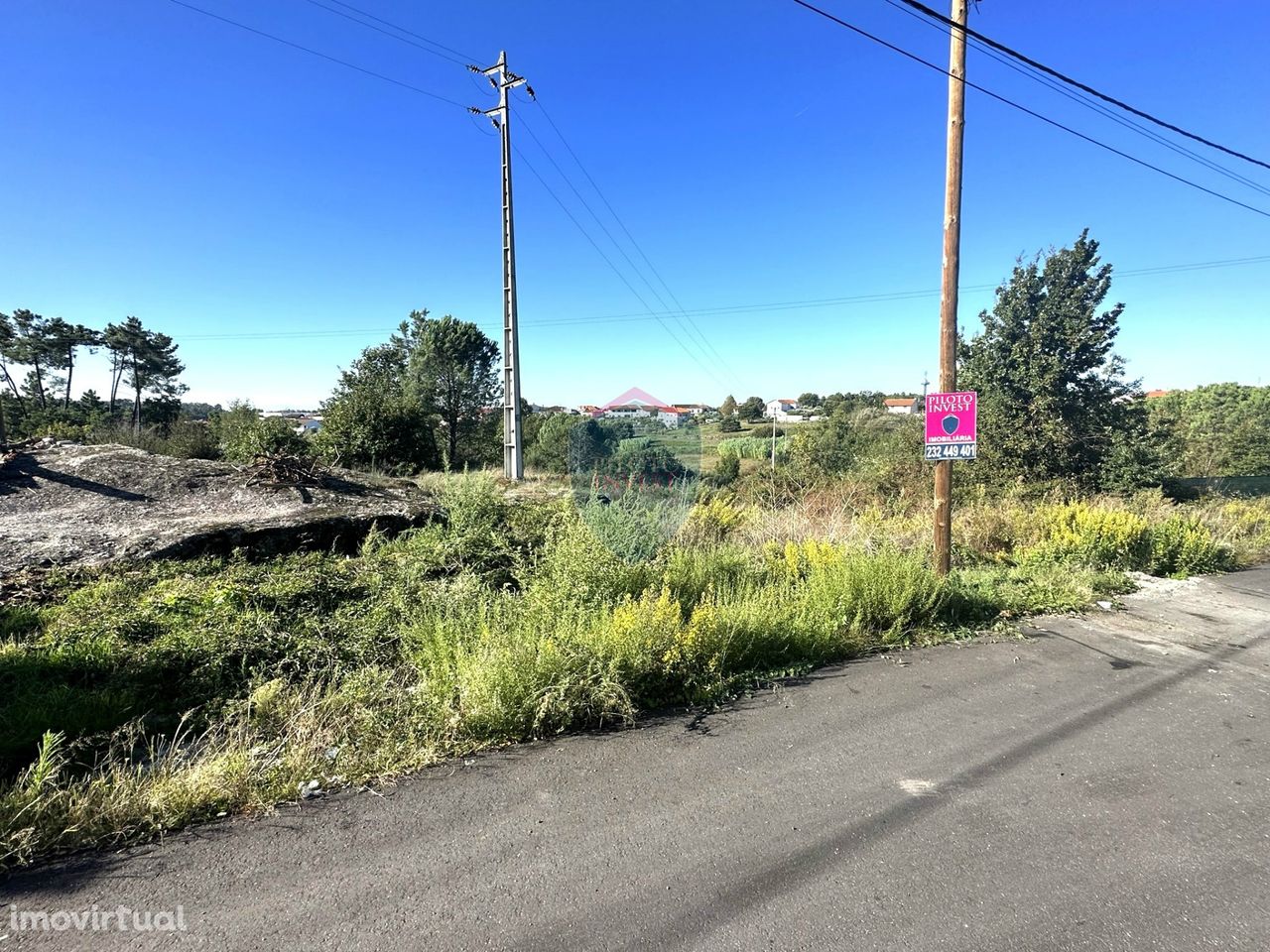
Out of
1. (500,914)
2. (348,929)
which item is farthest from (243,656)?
A: (500,914)

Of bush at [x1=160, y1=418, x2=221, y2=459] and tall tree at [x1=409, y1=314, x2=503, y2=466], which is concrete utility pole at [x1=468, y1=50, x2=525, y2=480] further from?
tall tree at [x1=409, y1=314, x2=503, y2=466]

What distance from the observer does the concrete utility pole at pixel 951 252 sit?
21.7ft

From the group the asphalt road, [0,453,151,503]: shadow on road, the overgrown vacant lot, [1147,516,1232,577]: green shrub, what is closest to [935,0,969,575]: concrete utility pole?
the overgrown vacant lot

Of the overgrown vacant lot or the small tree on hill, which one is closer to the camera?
the overgrown vacant lot

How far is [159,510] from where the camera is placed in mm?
7289

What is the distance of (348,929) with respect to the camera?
1.99m

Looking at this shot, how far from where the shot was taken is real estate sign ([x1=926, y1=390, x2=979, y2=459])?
6.70 m

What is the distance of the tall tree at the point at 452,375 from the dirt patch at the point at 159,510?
26417mm

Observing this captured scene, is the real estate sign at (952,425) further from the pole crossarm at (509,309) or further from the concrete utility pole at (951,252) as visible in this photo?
the pole crossarm at (509,309)

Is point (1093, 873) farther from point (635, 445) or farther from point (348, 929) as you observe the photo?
point (635, 445)

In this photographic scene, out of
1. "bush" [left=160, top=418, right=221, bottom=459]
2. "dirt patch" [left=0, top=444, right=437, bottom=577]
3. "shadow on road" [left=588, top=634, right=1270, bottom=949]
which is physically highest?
"bush" [left=160, top=418, right=221, bottom=459]

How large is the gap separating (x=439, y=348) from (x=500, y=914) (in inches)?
1427

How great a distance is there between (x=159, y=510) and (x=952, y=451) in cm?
975

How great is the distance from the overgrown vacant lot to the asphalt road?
27 cm
